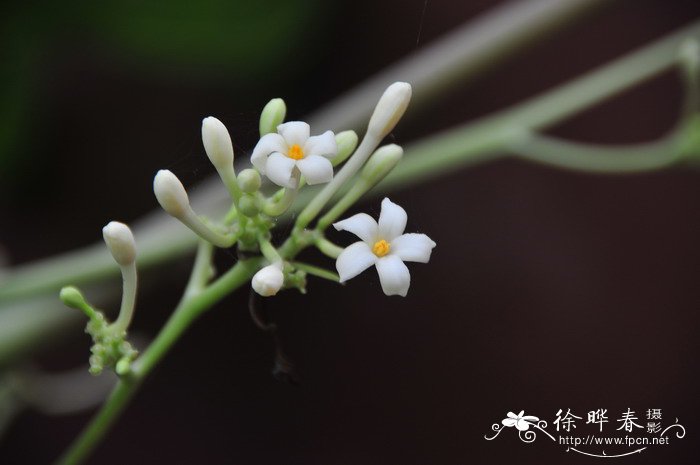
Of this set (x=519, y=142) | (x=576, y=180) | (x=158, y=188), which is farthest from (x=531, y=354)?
(x=158, y=188)

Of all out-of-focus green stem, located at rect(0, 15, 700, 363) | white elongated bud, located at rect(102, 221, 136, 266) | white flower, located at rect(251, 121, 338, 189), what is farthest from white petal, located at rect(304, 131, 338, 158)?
out-of-focus green stem, located at rect(0, 15, 700, 363)

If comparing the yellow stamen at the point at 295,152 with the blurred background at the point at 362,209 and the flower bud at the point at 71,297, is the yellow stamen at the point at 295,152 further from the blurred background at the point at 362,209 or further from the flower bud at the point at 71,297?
the blurred background at the point at 362,209

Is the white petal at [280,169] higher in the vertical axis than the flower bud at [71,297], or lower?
higher

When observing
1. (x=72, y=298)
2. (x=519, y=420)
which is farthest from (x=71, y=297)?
(x=519, y=420)

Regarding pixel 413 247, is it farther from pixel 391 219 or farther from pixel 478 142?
pixel 478 142

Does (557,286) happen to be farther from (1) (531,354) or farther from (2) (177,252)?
(2) (177,252)

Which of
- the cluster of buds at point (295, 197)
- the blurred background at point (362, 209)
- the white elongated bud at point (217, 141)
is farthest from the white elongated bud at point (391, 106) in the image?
the blurred background at point (362, 209)

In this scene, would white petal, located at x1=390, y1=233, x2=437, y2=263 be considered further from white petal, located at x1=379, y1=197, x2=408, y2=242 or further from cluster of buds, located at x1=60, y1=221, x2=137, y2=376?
cluster of buds, located at x1=60, y1=221, x2=137, y2=376
